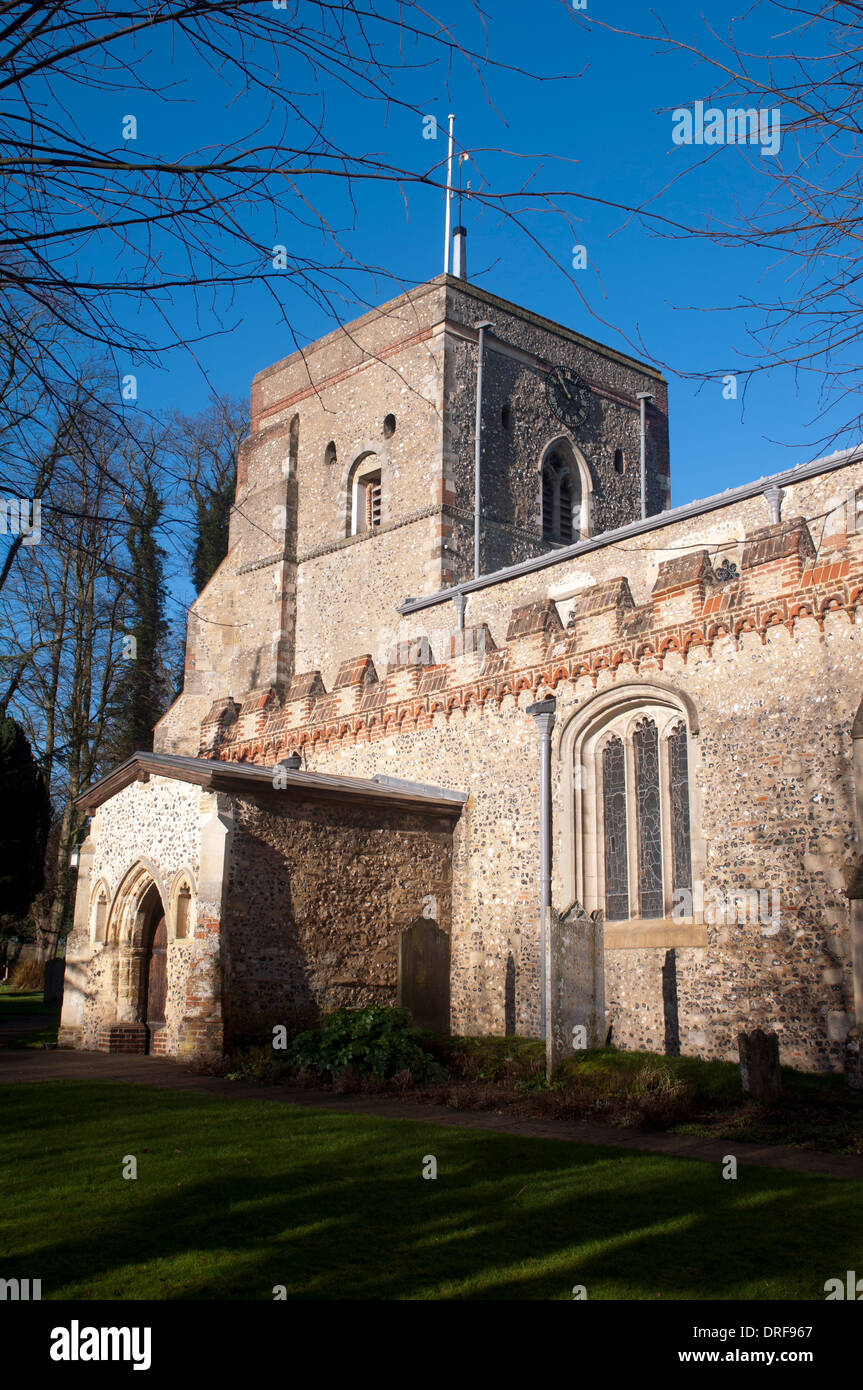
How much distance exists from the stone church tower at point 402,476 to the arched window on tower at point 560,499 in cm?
4

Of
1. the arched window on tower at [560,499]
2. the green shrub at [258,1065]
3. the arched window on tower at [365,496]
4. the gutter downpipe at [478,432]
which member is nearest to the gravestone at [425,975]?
the green shrub at [258,1065]

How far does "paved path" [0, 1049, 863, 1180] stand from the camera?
26.5ft

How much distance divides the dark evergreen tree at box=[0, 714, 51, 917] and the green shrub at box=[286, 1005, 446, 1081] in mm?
12722

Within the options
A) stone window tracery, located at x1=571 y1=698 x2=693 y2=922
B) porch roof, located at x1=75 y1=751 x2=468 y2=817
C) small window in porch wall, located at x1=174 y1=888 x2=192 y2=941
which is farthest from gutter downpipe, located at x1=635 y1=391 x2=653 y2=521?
small window in porch wall, located at x1=174 y1=888 x2=192 y2=941

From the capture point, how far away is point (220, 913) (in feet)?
43.9

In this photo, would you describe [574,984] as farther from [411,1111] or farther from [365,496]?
[365,496]

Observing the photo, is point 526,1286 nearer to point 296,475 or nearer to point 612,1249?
point 612,1249

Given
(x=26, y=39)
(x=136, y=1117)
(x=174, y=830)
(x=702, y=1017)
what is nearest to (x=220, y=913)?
(x=174, y=830)

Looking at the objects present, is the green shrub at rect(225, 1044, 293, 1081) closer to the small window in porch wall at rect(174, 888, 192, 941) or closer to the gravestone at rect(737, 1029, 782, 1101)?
the small window in porch wall at rect(174, 888, 192, 941)

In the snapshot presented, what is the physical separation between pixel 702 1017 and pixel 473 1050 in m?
2.55

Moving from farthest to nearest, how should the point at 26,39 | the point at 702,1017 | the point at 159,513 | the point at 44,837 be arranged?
the point at 44,837
the point at 702,1017
the point at 159,513
the point at 26,39

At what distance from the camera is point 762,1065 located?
32.1ft

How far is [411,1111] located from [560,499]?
1980 centimetres

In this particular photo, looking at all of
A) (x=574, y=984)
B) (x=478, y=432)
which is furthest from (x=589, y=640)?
(x=478, y=432)
